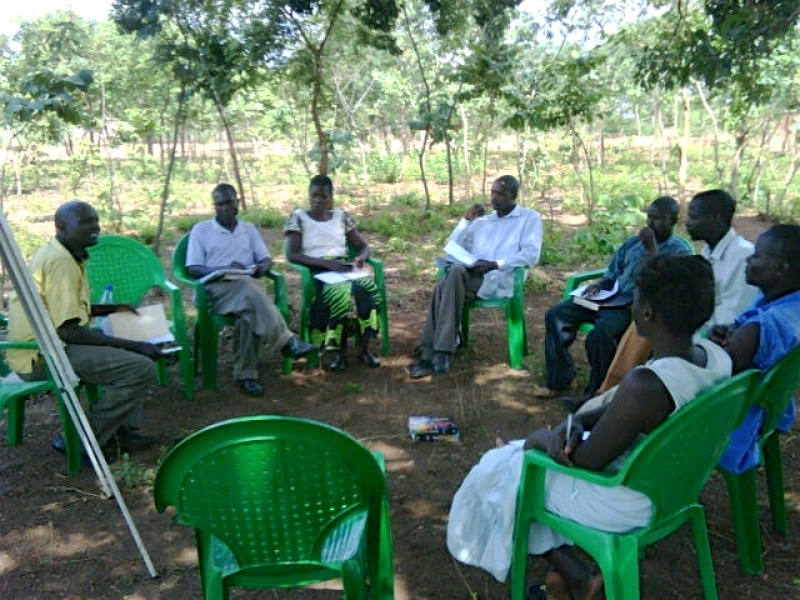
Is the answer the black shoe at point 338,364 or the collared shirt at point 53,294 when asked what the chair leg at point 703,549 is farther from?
the black shoe at point 338,364

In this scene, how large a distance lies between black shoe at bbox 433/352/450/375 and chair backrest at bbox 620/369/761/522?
253 centimetres

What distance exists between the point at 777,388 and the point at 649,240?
1.58m

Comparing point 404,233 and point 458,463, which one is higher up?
point 404,233

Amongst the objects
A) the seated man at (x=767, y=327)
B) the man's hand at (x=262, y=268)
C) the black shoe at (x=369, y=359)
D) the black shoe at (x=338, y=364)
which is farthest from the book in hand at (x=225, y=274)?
the seated man at (x=767, y=327)

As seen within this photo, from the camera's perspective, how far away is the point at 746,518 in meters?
2.38

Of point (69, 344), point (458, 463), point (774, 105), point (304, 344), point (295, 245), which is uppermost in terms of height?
point (774, 105)

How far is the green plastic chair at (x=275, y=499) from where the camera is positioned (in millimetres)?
1559

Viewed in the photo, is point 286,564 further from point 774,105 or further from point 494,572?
point 774,105

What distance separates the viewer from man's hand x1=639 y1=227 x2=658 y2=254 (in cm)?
370

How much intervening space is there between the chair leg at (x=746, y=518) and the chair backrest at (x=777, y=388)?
18cm

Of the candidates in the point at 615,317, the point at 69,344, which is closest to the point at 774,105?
the point at 615,317

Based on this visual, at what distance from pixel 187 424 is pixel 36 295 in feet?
5.60

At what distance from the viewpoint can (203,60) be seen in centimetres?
634

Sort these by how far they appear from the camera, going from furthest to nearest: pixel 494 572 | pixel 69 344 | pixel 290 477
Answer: pixel 69 344
pixel 494 572
pixel 290 477
